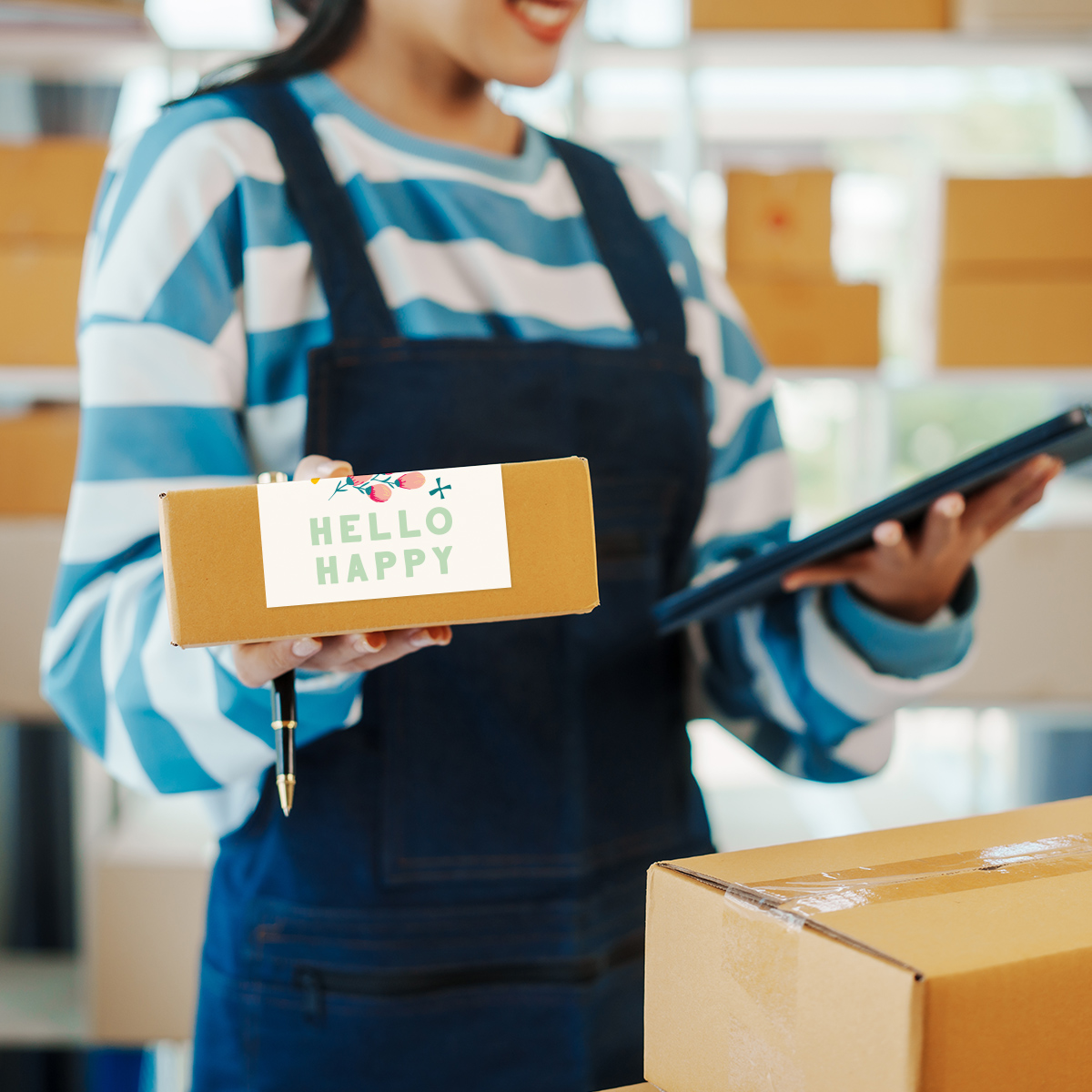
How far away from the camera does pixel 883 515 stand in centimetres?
56

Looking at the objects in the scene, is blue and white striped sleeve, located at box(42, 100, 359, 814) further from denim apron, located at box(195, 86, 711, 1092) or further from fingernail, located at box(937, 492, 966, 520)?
fingernail, located at box(937, 492, 966, 520)

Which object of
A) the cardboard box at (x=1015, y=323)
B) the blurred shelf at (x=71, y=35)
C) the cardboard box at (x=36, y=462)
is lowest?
the cardboard box at (x=36, y=462)

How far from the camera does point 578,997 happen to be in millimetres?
693

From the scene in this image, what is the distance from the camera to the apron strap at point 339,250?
26.7 inches

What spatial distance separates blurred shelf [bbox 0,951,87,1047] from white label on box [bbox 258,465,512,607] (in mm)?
1584

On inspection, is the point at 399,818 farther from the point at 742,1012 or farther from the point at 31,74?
the point at 31,74

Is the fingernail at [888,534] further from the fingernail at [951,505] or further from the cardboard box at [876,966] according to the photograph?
the cardboard box at [876,966]

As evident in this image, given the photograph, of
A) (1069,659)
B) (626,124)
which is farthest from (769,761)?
(626,124)

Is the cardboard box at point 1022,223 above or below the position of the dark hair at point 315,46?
above

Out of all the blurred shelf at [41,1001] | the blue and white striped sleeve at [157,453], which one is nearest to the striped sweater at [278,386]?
the blue and white striped sleeve at [157,453]

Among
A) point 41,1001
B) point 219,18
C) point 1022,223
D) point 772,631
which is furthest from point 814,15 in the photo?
point 41,1001

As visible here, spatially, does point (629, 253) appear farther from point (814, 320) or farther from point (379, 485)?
point (814, 320)

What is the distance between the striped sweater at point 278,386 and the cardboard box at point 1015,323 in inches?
36.8

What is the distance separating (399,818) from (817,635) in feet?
1.01
